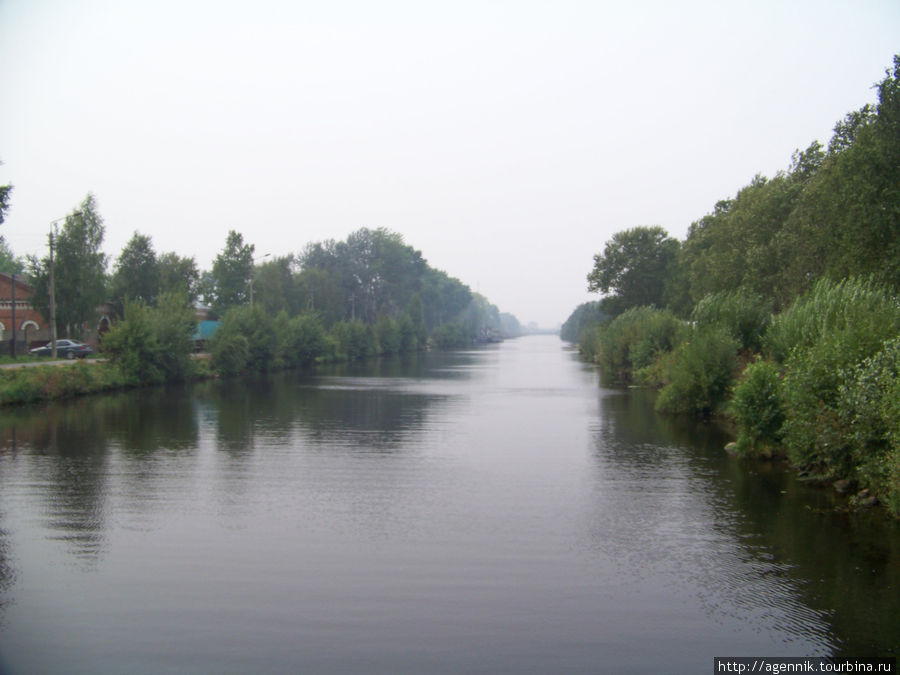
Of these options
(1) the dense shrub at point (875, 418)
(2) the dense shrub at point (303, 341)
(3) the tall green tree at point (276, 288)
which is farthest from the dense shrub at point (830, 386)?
(3) the tall green tree at point (276, 288)

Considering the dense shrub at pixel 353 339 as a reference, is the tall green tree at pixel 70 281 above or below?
above

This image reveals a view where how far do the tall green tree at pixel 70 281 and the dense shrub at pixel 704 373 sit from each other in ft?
132

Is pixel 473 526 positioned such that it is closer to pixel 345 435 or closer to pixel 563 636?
pixel 563 636

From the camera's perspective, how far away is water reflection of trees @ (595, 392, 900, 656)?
9.60 m

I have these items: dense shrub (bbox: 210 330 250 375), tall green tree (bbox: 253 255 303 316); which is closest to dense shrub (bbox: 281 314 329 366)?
dense shrub (bbox: 210 330 250 375)

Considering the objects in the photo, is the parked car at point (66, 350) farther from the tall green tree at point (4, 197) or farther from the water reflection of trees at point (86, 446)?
the tall green tree at point (4, 197)

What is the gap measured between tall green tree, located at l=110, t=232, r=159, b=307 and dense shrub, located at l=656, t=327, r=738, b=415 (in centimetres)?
5058

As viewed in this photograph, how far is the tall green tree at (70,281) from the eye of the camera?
50.3 metres

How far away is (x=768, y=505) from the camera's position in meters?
A: 15.3

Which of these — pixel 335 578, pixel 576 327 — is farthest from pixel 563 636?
pixel 576 327

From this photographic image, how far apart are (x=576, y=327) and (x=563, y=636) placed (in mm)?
185195

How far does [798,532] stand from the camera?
43.5 feet

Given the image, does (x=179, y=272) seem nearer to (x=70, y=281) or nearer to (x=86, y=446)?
(x=70, y=281)

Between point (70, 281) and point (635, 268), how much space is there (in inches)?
1927
